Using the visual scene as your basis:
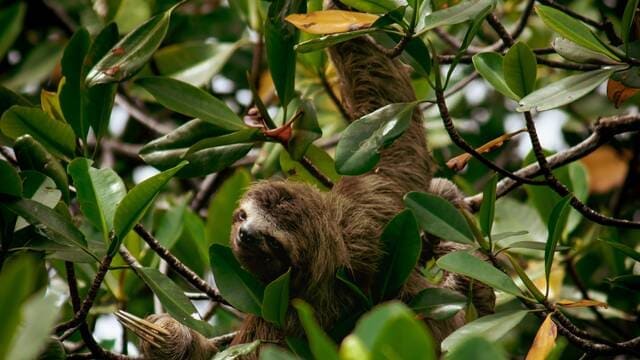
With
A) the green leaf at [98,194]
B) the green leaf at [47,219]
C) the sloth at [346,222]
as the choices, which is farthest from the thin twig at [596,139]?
the green leaf at [47,219]

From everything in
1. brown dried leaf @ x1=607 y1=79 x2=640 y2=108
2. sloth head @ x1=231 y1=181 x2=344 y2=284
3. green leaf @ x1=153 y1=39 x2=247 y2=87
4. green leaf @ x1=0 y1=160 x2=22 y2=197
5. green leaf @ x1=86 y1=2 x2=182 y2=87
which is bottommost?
sloth head @ x1=231 y1=181 x2=344 y2=284

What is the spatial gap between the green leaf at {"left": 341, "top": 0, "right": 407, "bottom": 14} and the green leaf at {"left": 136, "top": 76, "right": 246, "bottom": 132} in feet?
2.21

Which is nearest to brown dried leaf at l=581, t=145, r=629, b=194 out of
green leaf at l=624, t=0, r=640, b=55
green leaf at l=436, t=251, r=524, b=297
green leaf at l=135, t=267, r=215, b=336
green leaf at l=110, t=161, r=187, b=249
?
green leaf at l=624, t=0, r=640, b=55

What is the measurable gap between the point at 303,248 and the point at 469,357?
2.46 meters

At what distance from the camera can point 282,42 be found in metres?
3.74

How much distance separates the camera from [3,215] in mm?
3377

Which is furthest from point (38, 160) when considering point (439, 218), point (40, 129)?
point (439, 218)

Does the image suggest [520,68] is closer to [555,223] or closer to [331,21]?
[555,223]

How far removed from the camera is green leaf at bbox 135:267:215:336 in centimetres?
352

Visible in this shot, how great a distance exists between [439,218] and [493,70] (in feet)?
1.83

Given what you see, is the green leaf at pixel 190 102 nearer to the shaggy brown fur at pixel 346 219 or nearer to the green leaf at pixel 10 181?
the shaggy brown fur at pixel 346 219

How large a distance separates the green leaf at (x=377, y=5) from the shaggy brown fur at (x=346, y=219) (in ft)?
3.62

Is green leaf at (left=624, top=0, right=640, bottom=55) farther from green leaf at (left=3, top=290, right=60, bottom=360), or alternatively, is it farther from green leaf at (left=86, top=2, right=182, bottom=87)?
green leaf at (left=3, top=290, right=60, bottom=360)

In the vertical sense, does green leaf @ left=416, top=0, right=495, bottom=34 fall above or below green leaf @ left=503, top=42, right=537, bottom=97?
above
